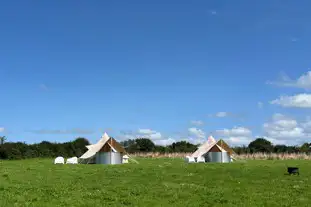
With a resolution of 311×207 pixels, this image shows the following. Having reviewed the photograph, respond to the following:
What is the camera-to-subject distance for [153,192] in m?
24.1

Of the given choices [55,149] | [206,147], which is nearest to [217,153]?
[206,147]

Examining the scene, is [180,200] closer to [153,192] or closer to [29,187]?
[153,192]

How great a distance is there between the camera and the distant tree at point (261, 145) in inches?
4210

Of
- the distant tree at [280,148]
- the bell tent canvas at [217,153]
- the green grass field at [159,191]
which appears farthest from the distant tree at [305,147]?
the green grass field at [159,191]

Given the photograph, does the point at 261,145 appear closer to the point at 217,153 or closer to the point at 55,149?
the point at 217,153

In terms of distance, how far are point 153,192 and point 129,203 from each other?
11.6 ft

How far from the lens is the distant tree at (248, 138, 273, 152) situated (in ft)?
351

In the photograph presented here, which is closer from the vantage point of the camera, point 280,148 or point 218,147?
point 218,147

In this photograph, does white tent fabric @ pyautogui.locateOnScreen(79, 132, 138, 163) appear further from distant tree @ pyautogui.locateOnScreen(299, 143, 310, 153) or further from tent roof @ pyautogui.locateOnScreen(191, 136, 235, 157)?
distant tree @ pyautogui.locateOnScreen(299, 143, 310, 153)

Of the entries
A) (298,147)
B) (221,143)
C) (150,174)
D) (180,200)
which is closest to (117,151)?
(221,143)

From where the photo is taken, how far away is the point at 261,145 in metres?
112

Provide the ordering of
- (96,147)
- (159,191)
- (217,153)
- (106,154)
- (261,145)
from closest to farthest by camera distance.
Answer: (159,191)
(106,154)
(96,147)
(217,153)
(261,145)

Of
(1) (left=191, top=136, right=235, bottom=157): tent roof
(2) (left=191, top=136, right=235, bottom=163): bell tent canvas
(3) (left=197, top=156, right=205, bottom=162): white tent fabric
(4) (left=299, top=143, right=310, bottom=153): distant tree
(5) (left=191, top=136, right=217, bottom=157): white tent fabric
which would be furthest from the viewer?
(4) (left=299, top=143, right=310, bottom=153): distant tree

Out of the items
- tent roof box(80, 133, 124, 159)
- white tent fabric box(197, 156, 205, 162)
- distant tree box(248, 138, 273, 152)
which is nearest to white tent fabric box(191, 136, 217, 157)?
white tent fabric box(197, 156, 205, 162)
